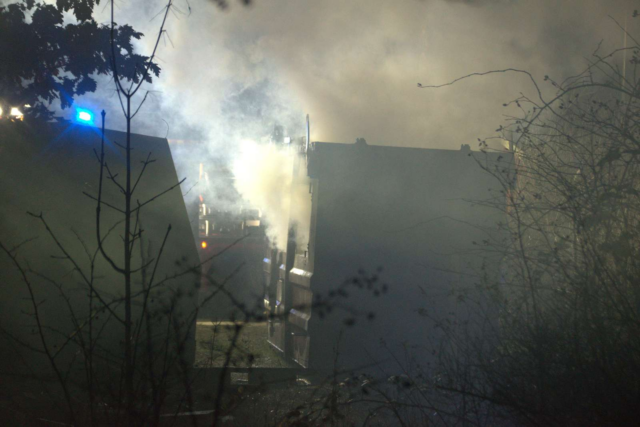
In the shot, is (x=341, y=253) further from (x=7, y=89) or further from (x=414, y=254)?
(x=7, y=89)

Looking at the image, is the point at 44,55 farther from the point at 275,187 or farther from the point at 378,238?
the point at 275,187

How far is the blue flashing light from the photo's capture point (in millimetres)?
4672

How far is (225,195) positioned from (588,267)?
887cm

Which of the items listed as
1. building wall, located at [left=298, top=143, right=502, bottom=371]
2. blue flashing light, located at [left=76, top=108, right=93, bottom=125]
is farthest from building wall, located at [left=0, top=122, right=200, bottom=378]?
building wall, located at [left=298, top=143, right=502, bottom=371]

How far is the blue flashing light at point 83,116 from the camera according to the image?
4672mm

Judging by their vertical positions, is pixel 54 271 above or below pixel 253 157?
below

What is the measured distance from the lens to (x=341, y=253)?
17.4 feet

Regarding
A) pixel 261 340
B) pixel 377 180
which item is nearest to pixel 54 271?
pixel 377 180

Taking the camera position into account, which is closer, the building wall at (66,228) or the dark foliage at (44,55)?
the building wall at (66,228)

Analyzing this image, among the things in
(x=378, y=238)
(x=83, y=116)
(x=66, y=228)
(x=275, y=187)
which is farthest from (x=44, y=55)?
(x=275, y=187)

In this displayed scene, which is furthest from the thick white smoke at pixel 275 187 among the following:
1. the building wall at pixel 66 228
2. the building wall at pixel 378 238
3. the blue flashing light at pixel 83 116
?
the blue flashing light at pixel 83 116

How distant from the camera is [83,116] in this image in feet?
15.4

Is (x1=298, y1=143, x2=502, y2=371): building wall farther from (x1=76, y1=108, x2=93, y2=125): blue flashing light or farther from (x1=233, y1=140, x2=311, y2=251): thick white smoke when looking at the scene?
(x1=76, y1=108, x2=93, y2=125): blue flashing light

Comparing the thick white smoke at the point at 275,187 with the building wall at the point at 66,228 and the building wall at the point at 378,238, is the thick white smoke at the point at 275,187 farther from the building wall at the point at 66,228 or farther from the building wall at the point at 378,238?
the building wall at the point at 66,228
